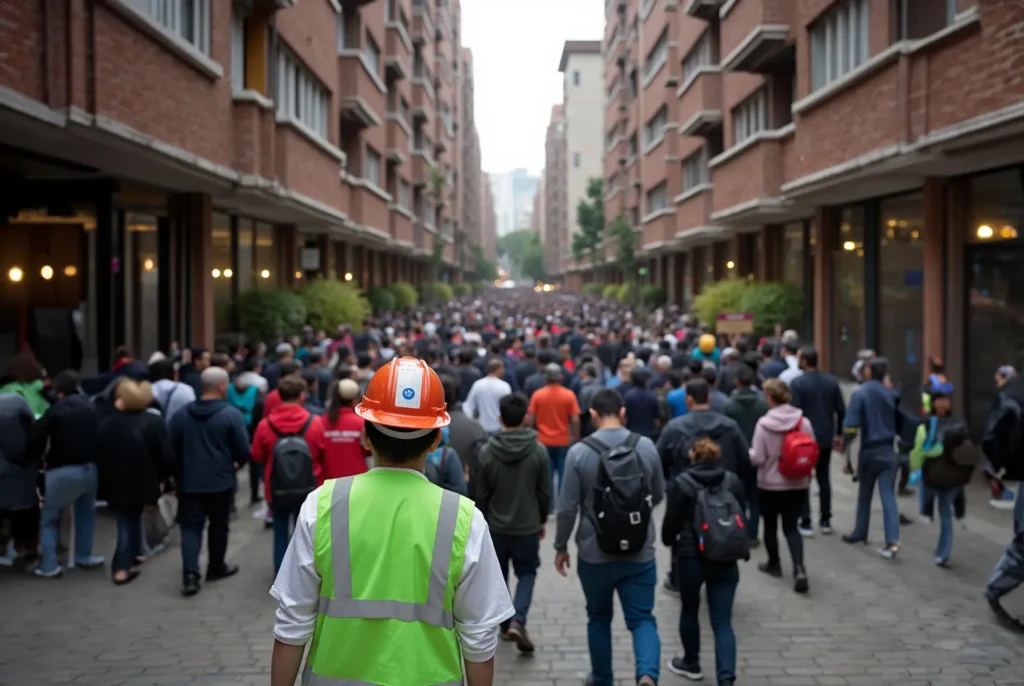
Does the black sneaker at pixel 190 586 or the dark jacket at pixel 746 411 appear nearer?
the black sneaker at pixel 190 586

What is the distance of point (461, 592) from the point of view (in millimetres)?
2824

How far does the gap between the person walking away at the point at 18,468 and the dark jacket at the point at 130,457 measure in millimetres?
644

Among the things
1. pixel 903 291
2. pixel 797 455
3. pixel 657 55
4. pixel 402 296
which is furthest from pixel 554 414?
pixel 657 55

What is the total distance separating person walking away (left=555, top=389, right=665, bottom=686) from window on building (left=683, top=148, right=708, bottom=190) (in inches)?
1051

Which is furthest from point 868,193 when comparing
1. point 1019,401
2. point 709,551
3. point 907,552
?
point 709,551

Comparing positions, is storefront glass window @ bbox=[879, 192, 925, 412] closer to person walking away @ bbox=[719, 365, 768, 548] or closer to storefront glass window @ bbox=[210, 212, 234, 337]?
person walking away @ bbox=[719, 365, 768, 548]

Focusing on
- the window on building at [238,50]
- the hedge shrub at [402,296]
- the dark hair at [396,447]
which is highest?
the window on building at [238,50]

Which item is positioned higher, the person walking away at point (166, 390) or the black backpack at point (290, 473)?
Answer: the person walking away at point (166, 390)

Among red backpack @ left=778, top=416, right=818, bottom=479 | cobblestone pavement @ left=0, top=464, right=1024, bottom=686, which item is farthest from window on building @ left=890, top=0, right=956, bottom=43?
red backpack @ left=778, top=416, right=818, bottom=479

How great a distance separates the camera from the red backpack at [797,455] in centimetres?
753

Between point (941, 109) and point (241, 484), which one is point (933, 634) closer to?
point (941, 109)

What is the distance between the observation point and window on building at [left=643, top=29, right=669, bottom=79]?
37.8 metres

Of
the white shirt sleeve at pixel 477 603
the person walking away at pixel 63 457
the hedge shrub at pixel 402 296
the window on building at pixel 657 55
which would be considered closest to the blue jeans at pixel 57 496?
the person walking away at pixel 63 457

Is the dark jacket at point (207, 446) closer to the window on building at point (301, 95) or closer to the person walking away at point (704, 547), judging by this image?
the person walking away at point (704, 547)
